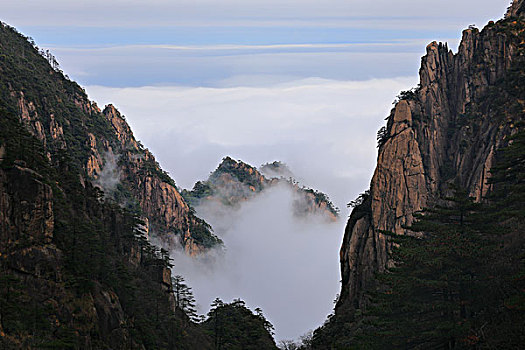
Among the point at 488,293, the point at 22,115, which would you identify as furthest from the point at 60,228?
the point at 22,115

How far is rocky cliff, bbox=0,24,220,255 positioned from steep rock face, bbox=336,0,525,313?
73347mm

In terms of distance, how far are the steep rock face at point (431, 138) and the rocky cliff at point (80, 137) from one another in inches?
2888

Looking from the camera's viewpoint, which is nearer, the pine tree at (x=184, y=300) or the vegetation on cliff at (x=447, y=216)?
the vegetation on cliff at (x=447, y=216)

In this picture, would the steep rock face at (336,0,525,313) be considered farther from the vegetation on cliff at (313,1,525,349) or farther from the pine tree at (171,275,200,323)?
the pine tree at (171,275,200,323)

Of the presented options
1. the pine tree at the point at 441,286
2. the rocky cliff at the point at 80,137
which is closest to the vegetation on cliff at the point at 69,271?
the rocky cliff at the point at 80,137

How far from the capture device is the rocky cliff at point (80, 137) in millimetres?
147750

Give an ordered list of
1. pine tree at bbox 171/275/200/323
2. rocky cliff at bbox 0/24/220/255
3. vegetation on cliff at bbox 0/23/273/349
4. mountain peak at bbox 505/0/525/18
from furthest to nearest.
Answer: rocky cliff at bbox 0/24/220/255 < pine tree at bbox 171/275/200/323 < mountain peak at bbox 505/0/525/18 < vegetation on cliff at bbox 0/23/273/349

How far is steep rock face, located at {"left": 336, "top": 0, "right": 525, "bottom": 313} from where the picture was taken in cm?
9483

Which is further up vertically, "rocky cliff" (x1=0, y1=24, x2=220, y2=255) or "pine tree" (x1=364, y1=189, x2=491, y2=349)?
"rocky cliff" (x1=0, y1=24, x2=220, y2=255)

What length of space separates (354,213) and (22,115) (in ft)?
242

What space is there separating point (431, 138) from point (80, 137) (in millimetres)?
102945

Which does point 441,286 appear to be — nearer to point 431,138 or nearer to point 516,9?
point 431,138

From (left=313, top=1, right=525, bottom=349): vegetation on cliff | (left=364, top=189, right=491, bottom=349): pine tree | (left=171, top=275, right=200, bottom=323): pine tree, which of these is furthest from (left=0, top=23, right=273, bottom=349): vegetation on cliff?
(left=364, top=189, right=491, bottom=349): pine tree

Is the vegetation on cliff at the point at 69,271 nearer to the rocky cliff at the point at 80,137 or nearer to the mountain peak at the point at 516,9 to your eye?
the rocky cliff at the point at 80,137
